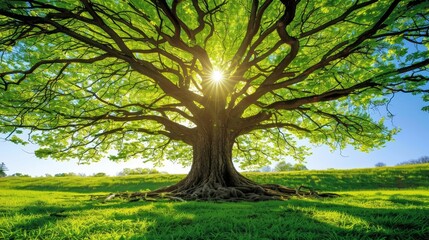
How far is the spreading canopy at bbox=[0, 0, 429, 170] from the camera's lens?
791 centimetres

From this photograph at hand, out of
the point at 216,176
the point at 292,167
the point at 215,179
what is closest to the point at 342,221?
the point at 215,179

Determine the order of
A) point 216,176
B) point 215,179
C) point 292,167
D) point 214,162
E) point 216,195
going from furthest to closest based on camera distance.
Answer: point 292,167, point 214,162, point 216,176, point 215,179, point 216,195

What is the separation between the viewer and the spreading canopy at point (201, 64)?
7.91 metres

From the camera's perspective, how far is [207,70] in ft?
35.1

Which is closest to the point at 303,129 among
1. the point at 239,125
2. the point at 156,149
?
the point at 239,125

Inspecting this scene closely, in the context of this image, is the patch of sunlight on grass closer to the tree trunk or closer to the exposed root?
the exposed root

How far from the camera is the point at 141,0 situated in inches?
341

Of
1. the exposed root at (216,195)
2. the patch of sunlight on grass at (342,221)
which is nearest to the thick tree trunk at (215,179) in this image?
the exposed root at (216,195)

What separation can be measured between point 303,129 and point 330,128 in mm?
1888

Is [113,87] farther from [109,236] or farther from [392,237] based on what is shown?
[392,237]

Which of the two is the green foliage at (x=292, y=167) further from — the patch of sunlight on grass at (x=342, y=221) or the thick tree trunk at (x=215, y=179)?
the patch of sunlight on grass at (x=342, y=221)

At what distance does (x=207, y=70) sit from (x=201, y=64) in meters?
0.41

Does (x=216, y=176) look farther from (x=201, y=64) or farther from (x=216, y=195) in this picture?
(x=201, y=64)

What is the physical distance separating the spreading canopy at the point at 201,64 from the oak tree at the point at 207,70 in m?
0.06
